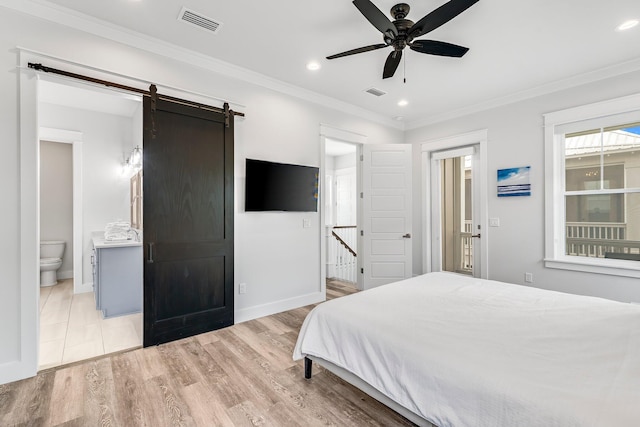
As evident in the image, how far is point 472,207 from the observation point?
15.0 ft

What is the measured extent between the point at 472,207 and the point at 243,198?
10.9 ft

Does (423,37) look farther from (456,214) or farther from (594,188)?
(456,214)

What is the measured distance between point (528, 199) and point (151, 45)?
4.56m

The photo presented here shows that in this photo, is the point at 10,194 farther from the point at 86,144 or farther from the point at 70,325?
→ the point at 86,144

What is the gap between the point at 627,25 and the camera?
2561 mm

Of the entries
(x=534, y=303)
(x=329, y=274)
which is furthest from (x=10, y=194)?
(x=329, y=274)

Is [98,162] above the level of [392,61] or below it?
below

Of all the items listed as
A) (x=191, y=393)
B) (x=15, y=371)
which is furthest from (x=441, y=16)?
(x=15, y=371)

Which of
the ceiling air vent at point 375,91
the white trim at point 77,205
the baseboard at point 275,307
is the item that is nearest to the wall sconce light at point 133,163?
the white trim at point 77,205

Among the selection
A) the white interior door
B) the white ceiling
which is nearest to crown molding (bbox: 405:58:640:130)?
the white ceiling

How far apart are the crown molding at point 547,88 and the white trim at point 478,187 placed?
33 cm

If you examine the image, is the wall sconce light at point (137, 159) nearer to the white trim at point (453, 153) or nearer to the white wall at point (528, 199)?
the white trim at point (453, 153)

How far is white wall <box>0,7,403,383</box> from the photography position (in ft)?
7.34

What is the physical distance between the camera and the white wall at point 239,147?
7.34ft
